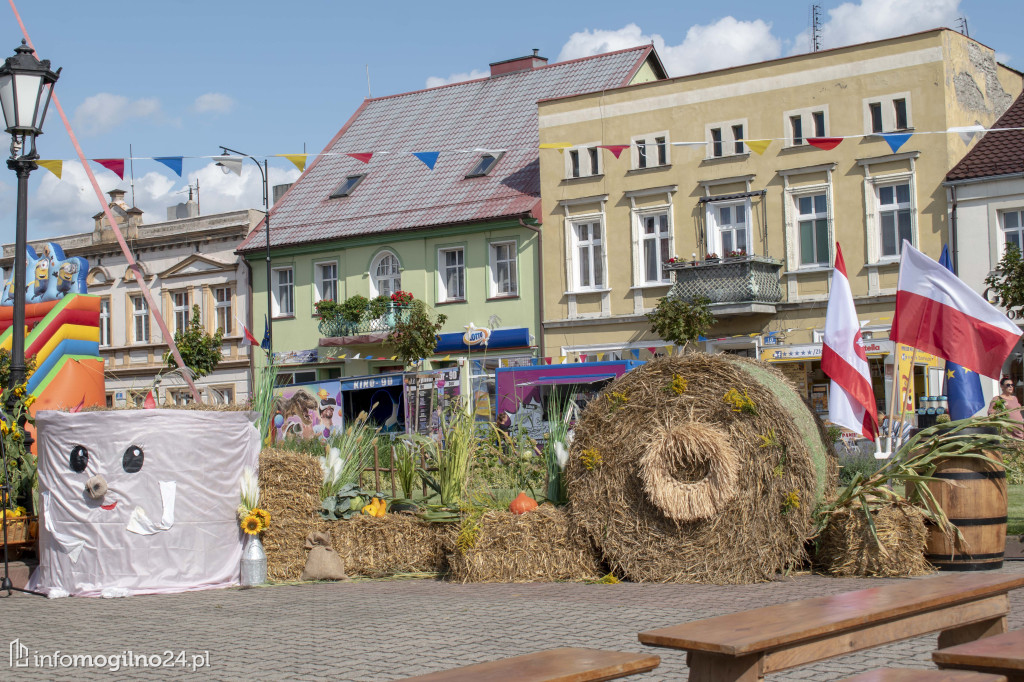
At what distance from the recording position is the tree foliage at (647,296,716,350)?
28312mm

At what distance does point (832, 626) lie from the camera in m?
4.42

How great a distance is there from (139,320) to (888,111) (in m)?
25.5

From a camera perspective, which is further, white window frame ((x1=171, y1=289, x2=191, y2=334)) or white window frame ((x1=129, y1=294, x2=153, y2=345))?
white window frame ((x1=129, y1=294, x2=153, y2=345))

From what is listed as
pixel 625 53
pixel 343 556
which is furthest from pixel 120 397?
pixel 343 556

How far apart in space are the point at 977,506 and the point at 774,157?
20.1 meters

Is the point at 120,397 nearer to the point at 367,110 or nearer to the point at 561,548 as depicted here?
the point at 367,110

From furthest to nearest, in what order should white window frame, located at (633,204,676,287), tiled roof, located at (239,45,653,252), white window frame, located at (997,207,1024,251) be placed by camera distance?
tiled roof, located at (239,45,653,252), white window frame, located at (633,204,676,287), white window frame, located at (997,207,1024,251)

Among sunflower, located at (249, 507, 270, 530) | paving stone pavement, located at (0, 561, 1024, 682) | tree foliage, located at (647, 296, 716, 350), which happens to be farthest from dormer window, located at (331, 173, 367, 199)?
paving stone pavement, located at (0, 561, 1024, 682)

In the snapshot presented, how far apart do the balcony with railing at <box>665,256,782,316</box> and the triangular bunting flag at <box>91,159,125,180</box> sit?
52.5 ft

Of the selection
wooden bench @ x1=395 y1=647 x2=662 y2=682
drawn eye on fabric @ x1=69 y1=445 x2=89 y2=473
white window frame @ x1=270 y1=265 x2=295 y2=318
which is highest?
white window frame @ x1=270 y1=265 x2=295 y2=318

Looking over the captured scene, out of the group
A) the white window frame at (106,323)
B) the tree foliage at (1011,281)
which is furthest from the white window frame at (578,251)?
the white window frame at (106,323)

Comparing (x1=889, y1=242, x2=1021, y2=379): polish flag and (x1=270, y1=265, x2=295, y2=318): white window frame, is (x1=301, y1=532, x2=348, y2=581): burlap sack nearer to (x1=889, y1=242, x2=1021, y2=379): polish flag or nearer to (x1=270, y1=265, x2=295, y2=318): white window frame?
(x1=889, y1=242, x2=1021, y2=379): polish flag

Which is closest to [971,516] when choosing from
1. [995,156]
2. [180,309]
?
[995,156]

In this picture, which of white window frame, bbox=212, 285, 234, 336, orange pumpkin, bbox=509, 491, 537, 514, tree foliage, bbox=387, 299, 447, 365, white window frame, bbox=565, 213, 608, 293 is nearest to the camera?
orange pumpkin, bbox=509, 491, 537, 514
